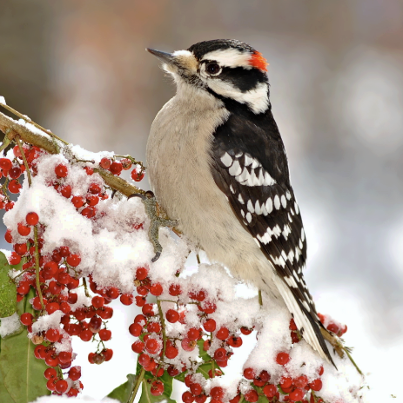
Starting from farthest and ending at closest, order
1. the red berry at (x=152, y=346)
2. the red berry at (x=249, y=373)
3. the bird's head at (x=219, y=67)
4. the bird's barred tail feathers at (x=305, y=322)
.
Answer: the bird's head at (x=219, y=67) → the bird's barred tail feathers at (x=305, y=322) → the red berry at (x=249, y=373) → the red berry at (x=152, y=346)

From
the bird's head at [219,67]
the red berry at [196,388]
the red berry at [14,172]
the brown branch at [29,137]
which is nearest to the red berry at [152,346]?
the red berry at [196,388]

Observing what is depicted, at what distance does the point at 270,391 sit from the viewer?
6.07 feet

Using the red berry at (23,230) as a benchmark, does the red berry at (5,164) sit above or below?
above

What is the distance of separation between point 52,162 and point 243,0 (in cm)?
437

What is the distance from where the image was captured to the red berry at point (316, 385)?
187 centimetres

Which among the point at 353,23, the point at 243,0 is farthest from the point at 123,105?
the point at 353,23

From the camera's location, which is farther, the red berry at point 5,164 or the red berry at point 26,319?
the red berry at point 5,164

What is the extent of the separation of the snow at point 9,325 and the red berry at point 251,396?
0.82 m

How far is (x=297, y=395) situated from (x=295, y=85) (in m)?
4.26

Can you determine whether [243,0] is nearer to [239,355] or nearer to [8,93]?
[8,93]

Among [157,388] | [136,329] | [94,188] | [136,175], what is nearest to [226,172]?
[136,175]

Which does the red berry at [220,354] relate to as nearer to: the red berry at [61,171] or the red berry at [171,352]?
the red berry at [171,352]

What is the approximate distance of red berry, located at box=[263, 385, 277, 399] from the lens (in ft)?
6.06

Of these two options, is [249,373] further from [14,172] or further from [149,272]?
[14,172]
